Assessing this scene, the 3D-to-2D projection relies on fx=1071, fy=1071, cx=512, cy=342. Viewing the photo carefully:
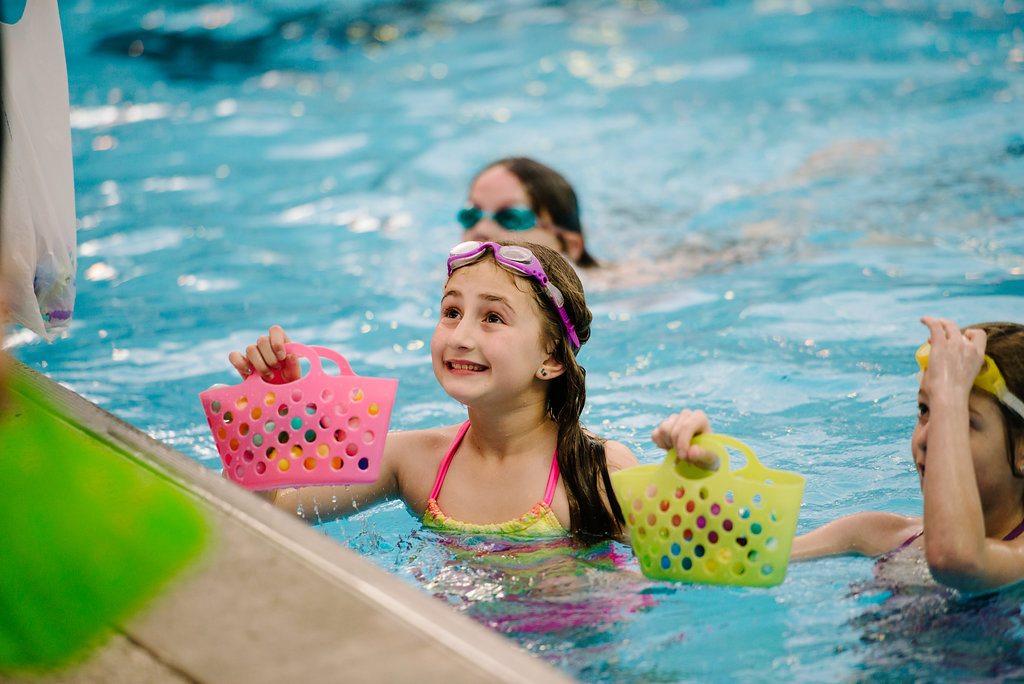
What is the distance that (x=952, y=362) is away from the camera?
2.78 meters

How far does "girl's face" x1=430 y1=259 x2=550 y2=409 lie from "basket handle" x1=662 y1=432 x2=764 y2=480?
0.74m

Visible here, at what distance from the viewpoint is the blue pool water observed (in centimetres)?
315

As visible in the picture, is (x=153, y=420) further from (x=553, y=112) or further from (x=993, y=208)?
(x=553, y=112)

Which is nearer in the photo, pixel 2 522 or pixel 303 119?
pixel 2 522

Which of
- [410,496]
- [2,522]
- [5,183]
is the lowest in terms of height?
[410,496]

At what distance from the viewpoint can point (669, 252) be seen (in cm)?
713

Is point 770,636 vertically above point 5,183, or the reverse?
point 5,183

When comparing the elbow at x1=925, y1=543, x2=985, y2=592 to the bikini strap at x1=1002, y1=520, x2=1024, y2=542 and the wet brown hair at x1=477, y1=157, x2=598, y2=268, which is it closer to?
the bikini strap at x1=1002, y1=520, x2=1024, y2=542

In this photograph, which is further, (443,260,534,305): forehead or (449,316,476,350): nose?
(443,260,534,305): forehead

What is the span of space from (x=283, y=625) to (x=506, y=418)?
4.62ft

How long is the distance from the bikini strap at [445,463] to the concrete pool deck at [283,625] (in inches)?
43.7

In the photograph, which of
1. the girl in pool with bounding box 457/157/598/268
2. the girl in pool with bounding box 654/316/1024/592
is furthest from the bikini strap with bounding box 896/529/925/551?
the girl in pool with bounding box 457/157/598/268

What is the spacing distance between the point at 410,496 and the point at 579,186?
5.25m

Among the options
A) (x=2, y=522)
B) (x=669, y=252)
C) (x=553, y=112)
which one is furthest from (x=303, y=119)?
(x=2, y=522)
